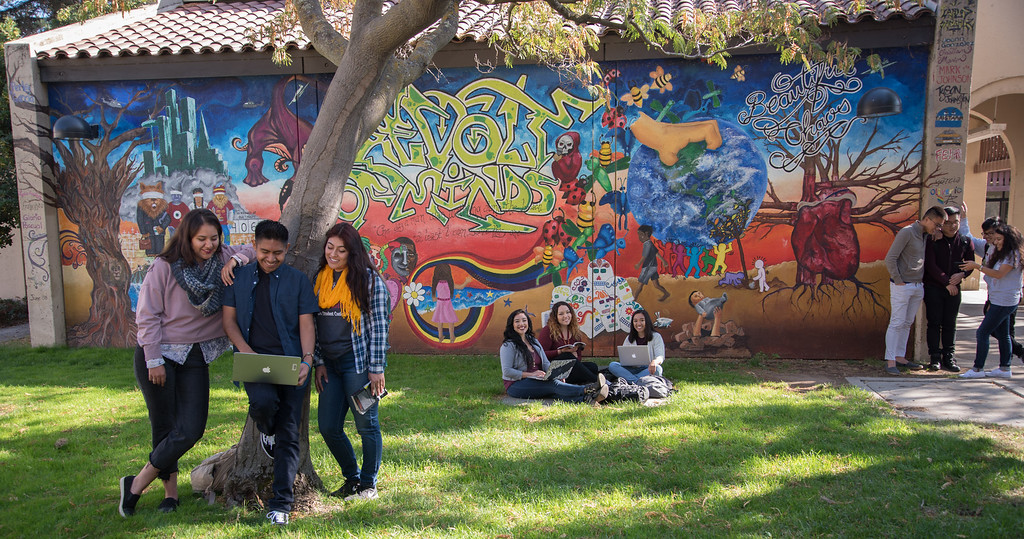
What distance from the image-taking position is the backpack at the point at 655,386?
6715mm

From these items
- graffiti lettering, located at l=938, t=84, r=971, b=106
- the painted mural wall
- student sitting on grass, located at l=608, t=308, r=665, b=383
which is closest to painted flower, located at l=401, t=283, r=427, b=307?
the painted mural wall

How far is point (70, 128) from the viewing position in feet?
30.2

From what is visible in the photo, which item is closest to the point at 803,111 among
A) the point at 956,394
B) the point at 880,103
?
the point at 880,103

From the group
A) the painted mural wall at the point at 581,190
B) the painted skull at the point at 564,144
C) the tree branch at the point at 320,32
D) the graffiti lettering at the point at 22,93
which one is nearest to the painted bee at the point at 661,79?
the painted mural wall at the point at 581,190

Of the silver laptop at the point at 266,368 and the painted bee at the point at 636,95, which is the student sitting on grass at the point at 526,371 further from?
the painted bee at the point at 636,95

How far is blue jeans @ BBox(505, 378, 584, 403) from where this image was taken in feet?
22.1

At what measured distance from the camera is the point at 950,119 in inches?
324

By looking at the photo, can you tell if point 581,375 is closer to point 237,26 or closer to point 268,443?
point 268,443

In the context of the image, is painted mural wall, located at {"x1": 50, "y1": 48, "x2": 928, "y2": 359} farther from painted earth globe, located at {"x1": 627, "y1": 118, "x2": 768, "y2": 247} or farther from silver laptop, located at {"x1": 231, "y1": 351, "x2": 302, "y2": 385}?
silver laptop, located at {"x1": 231, "y1": 351, "x2": 302, "y2": 385}

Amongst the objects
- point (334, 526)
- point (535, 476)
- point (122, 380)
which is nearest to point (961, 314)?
point (535, 476)

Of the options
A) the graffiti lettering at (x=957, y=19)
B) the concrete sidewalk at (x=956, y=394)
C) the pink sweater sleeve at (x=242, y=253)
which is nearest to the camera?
the pink sweater sleeve at (x=242, y=253)

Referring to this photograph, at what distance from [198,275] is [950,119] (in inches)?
340

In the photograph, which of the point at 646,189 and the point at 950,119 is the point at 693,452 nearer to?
the point at 646,189

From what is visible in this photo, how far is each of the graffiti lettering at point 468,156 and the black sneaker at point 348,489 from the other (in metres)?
5.38
